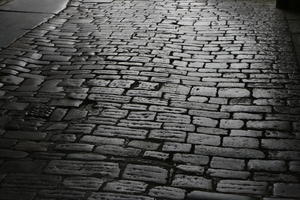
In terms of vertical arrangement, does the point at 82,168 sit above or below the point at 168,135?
above

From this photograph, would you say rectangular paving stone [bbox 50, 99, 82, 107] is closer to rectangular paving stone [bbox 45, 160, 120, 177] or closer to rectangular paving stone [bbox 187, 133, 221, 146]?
rectangular paving stone [bbox 45, 160, 120, 177]

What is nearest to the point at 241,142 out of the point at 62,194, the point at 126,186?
the point at 126,186

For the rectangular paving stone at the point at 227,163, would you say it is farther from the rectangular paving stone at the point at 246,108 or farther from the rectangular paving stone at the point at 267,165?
the rectangular paving stone at the point at 246,108

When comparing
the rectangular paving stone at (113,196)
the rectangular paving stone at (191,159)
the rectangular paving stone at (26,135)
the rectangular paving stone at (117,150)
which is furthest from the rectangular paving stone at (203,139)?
the rectangular paving stone at (26,135)

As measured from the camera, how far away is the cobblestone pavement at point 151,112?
139 inches

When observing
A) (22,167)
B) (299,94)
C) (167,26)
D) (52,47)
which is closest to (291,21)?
(167,26)

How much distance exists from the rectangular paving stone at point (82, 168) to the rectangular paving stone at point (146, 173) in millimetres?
100

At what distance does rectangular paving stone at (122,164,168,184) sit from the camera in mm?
3570

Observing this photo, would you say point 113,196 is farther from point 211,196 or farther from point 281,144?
point 281,144

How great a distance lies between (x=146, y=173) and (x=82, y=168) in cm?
54

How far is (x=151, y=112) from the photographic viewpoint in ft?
15.6

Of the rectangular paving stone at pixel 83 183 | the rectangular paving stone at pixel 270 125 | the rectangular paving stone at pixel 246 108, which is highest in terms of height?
the rectangular paving stone at pixel 83 183

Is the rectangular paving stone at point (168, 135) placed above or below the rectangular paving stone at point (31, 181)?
below

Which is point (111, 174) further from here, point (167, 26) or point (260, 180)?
point (167, 26)
